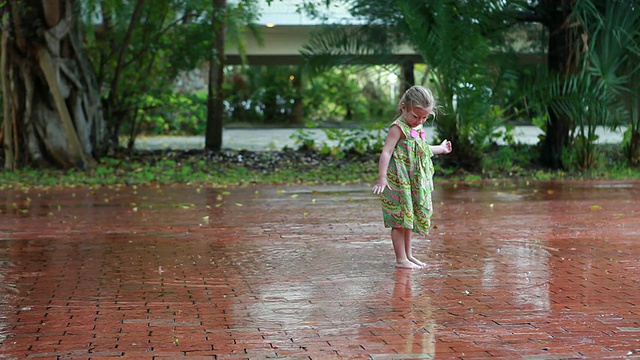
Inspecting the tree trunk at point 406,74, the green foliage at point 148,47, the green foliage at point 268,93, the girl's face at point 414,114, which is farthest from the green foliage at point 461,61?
the green foliage at point 268,93

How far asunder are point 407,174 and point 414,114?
44cm

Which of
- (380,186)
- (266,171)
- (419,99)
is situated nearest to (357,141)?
(266,171)

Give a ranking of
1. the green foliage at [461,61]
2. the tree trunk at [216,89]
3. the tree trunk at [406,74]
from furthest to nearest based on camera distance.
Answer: the tree trunk at [216,89] → the tree trunk at [406,74] → the green foliage at [461,61]

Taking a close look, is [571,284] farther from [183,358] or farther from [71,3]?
[71,3]

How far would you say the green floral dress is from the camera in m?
6.71

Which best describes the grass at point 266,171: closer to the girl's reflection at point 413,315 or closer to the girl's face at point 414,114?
the girl's face at point 414,114

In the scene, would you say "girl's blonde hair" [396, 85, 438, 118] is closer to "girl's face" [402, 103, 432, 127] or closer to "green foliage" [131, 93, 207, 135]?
"girl's face" [402, 103, 432, 127]

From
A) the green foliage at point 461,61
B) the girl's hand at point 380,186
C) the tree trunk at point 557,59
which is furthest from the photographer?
the tree trunk at point 557,59

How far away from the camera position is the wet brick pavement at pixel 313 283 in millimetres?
4734

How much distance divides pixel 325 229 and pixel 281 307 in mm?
3326

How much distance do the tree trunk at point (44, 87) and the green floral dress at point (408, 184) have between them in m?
10.2

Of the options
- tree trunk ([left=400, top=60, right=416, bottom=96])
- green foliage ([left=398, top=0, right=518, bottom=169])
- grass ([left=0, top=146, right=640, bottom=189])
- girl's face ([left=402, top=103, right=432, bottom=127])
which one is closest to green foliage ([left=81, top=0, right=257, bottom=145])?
grass ([left=0, top=146, right=640, bottom=189])

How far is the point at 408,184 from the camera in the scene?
22.1 ft

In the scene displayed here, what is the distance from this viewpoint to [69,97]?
16.4 metres
